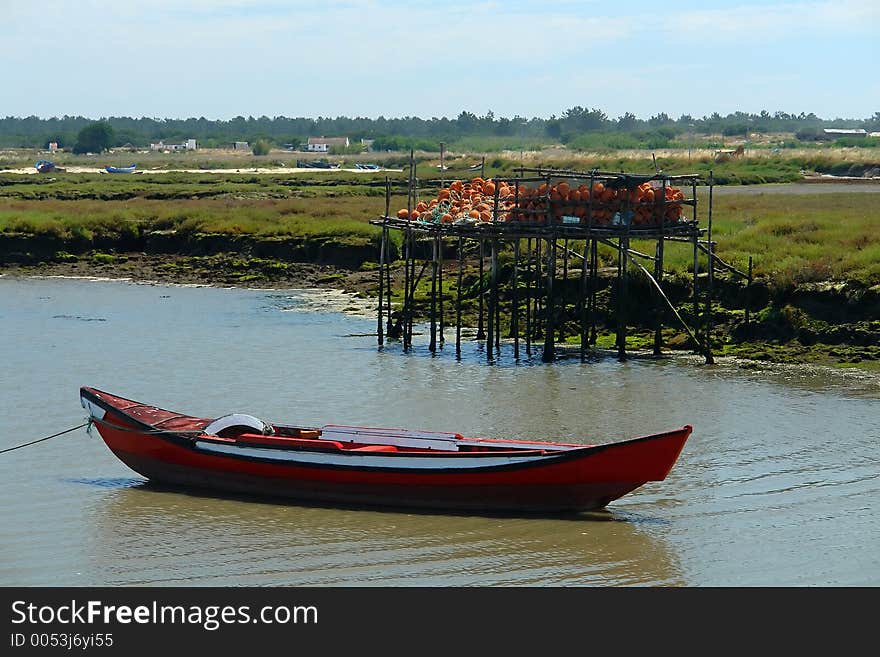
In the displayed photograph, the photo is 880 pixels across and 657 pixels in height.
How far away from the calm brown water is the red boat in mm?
285

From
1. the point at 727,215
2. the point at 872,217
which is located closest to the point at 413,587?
the point at 872,217

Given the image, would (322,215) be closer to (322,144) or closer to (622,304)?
(622,304)

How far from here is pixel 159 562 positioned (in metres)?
15.3

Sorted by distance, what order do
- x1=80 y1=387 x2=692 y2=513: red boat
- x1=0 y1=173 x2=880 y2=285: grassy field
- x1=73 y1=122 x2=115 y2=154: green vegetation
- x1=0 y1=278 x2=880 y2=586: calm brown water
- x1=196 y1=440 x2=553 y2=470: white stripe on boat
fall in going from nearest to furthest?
x1=0 y1=278 x2=880 y2=586: calm brown water < x1=80 y1=387 x2=692 y2=513: red boat < x1=196 y1=440 x2=553 y2=470: white stripe on boat < x1=0 y1=173 x2=880 y2=285: grassy field < x1=73 y1=122 x2=115 y2=154: green vegetation

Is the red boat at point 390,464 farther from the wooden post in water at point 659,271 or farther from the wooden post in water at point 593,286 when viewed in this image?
the wooden post in water at point 593,286

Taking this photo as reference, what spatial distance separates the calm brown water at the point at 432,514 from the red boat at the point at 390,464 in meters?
0.28

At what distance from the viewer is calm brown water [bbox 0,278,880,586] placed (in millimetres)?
15203

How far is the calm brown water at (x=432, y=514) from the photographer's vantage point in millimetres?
15203

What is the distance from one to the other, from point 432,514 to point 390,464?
83 centimetres

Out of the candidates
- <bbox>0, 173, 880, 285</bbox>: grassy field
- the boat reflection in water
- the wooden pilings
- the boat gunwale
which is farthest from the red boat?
<bbox>0, 173, 880, 285</bbox>: grassy field

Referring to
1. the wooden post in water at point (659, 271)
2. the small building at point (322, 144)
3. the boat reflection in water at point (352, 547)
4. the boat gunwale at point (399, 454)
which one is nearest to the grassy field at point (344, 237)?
the wooden post in water at point (659, 271)

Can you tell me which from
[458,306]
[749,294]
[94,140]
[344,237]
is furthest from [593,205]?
[94,140]

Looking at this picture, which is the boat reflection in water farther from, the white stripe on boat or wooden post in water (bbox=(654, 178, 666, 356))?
wooden post in water (bbox=(654, 178, 666, 356))
